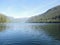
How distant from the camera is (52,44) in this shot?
25.5m

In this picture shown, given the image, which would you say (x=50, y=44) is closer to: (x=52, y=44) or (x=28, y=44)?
(x=52, y=44)

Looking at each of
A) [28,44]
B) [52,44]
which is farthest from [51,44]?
[28,44]

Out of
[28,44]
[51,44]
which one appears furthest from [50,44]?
[28,44]

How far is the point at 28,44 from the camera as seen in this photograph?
1017 inches

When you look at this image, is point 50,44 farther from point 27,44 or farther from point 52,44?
point 27,44

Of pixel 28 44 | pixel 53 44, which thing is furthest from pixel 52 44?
pixel 28 44

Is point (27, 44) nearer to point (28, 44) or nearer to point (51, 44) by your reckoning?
point (28, 44)

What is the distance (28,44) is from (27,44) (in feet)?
0.72

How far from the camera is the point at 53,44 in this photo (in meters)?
25.5

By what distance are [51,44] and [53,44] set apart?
1.40 feet

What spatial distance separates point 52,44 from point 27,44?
17.8 feet

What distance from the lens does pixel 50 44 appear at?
25.5m

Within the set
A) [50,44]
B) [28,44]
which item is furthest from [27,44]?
[50,44]
